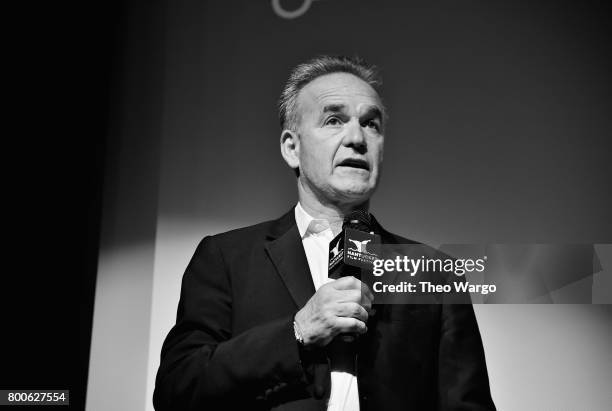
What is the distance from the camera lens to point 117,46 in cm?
289

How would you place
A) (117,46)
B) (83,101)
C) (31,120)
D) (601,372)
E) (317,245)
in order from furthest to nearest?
(117,46)
(83,101)
(31,120)
(601,372)
(317,245)

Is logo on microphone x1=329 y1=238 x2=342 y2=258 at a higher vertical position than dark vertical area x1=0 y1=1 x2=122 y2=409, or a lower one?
lower

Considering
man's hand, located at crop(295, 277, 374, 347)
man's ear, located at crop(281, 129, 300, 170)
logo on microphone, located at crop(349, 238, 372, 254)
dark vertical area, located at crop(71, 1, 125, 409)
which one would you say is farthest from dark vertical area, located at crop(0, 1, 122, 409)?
logo on microphone, located at crop(349, 238, 372, 254)

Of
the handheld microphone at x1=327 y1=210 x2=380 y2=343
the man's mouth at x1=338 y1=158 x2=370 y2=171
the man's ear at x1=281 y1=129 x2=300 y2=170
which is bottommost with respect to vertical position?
the handheld microphone at x1=327 y1=210 x2=380 y2=343

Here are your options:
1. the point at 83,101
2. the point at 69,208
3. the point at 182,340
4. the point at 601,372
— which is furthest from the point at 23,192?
the point at 601,372

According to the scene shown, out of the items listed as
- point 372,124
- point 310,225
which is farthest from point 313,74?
point 310,225

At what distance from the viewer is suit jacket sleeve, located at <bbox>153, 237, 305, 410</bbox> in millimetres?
1536

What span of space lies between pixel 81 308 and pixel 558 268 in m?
1.79

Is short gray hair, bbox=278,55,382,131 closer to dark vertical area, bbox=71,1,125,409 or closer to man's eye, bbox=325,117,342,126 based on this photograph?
man's eye, bbox=325,117,342,126

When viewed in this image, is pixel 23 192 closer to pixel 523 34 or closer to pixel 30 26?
pixel 30 26

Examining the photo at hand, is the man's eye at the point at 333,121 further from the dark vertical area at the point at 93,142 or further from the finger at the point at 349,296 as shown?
the dark vertical area at the point at 93,142

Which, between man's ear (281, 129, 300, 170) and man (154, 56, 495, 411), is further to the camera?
man's ear (281, 129, 300, 170)

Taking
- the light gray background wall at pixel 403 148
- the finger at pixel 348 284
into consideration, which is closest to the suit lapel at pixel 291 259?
the finger at pixel 348 284

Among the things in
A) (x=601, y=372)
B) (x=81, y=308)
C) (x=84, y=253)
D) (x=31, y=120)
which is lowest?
(x=601, y=372)
